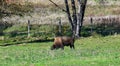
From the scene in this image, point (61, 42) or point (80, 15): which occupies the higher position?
point (61, 42)

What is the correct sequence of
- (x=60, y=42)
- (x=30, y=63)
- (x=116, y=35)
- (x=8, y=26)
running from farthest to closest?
1. (x=8, y=26)
2. (x=116, y=35)
3. (x=60, y=42)
4. (x=30, y=63)

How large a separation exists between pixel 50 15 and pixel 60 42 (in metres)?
28.0

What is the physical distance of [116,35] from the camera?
39500 mm

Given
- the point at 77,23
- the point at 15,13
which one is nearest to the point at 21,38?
the point at 15,13

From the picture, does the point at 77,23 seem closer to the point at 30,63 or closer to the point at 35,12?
the point at 35,12

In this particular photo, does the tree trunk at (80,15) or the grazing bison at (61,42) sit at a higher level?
the grazing bison at (61,42)

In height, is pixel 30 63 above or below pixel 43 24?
above

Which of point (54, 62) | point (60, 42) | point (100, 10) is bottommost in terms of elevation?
point (100, 10)

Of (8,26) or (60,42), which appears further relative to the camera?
(8,26)

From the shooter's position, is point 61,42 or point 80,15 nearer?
point 61,42

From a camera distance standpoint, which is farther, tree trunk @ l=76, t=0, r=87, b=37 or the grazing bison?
tree trunk @ l=76, t=0, r=87, b=37

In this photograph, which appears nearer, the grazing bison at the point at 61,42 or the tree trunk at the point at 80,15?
the grazing bison at the point at 61,42

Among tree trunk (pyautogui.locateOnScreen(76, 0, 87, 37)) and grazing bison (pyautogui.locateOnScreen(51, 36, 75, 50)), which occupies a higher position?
grazing bison (pyautogui.locateOnScreen(51, 36, 75, 50))

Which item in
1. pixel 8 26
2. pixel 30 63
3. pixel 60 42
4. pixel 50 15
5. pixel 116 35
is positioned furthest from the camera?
pixel 50 15
